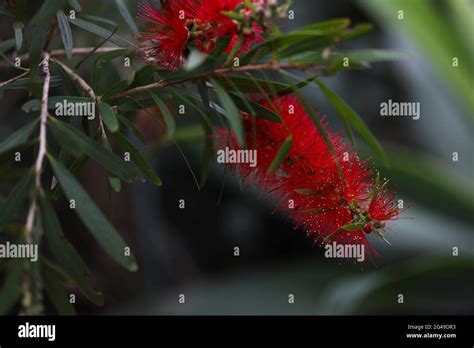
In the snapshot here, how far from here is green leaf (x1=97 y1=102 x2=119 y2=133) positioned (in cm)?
76

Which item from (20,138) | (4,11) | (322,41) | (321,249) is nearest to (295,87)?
(322,41)

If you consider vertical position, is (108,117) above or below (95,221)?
above

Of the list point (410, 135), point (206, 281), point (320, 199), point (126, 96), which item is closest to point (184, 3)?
point (126, 96)

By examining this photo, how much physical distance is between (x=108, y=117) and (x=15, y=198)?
0.45 ft

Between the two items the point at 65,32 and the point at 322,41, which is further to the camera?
the point at 65,32

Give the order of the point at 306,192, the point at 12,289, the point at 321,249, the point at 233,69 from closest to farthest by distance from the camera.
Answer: the point at 12,289 → the point at 233,69 → the point at 306,192 → the point at 321,249

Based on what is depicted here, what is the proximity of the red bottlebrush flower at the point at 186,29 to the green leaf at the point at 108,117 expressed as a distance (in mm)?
108

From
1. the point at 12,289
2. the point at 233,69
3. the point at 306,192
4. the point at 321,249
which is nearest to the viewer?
the point at 12,289

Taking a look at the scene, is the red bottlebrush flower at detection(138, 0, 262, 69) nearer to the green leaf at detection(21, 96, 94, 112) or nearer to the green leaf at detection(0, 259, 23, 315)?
the green leaf at detection(21, 96, 94, 112)

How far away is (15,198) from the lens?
27.9 inches

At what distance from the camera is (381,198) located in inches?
35.9

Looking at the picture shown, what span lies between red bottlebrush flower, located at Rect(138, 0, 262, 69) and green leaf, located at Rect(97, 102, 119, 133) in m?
0.11

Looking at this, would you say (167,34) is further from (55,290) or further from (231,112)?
(55,290)

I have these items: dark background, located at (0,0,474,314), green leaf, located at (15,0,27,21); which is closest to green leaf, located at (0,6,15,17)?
green leaf, located at (15,0,27,21)
